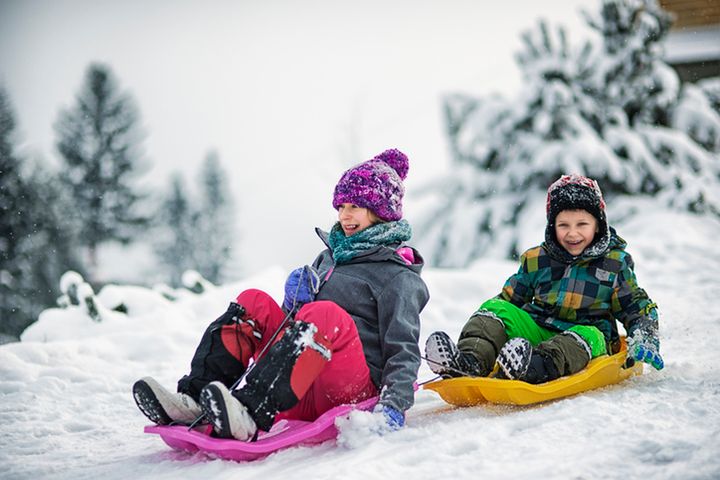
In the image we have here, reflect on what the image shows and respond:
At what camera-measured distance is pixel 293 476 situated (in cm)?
159

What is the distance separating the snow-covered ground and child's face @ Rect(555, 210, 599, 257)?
0.54 m

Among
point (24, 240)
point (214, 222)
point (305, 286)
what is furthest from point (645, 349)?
point (214, 222)

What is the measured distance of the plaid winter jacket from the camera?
242 centimetres

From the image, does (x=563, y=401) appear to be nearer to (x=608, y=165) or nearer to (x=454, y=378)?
(x=454, y=378)

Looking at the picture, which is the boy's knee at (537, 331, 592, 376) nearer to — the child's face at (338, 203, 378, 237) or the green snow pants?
the green snow pants

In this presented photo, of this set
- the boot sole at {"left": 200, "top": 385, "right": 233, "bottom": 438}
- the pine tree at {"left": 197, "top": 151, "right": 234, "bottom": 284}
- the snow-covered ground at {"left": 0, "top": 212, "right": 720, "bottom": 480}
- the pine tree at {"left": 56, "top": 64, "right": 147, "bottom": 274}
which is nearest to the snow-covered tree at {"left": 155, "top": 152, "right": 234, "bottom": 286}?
the pine tree at {"left": 197, "top": 151, "right": 234, "bottom": 284}

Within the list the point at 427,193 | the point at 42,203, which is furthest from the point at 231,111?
the point at 427,193

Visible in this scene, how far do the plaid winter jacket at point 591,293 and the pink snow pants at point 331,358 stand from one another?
863 mm

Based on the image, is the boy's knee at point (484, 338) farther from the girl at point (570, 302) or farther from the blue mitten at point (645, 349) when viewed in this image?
the blue mitten at point (645, 349)

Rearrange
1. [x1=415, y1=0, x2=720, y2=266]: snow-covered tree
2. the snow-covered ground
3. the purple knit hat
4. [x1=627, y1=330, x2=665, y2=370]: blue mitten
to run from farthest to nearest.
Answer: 1. [x1=415, y1=0, x2=720, y2=266]: snow-covered tree
2. the purple knit hat
3. [x1=627, y1=330, x2=665, y2=370]: blue mitten
4. the snow-covered ground

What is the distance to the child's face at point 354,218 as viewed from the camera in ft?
7.50

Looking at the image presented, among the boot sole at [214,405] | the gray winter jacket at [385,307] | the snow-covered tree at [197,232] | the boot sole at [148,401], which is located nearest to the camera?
the boot sole at [214,405]

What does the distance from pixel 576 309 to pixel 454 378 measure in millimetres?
645

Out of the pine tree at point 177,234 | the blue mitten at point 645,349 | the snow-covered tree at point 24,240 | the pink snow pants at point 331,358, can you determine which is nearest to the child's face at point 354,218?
the pink snow pants at point 331,358
